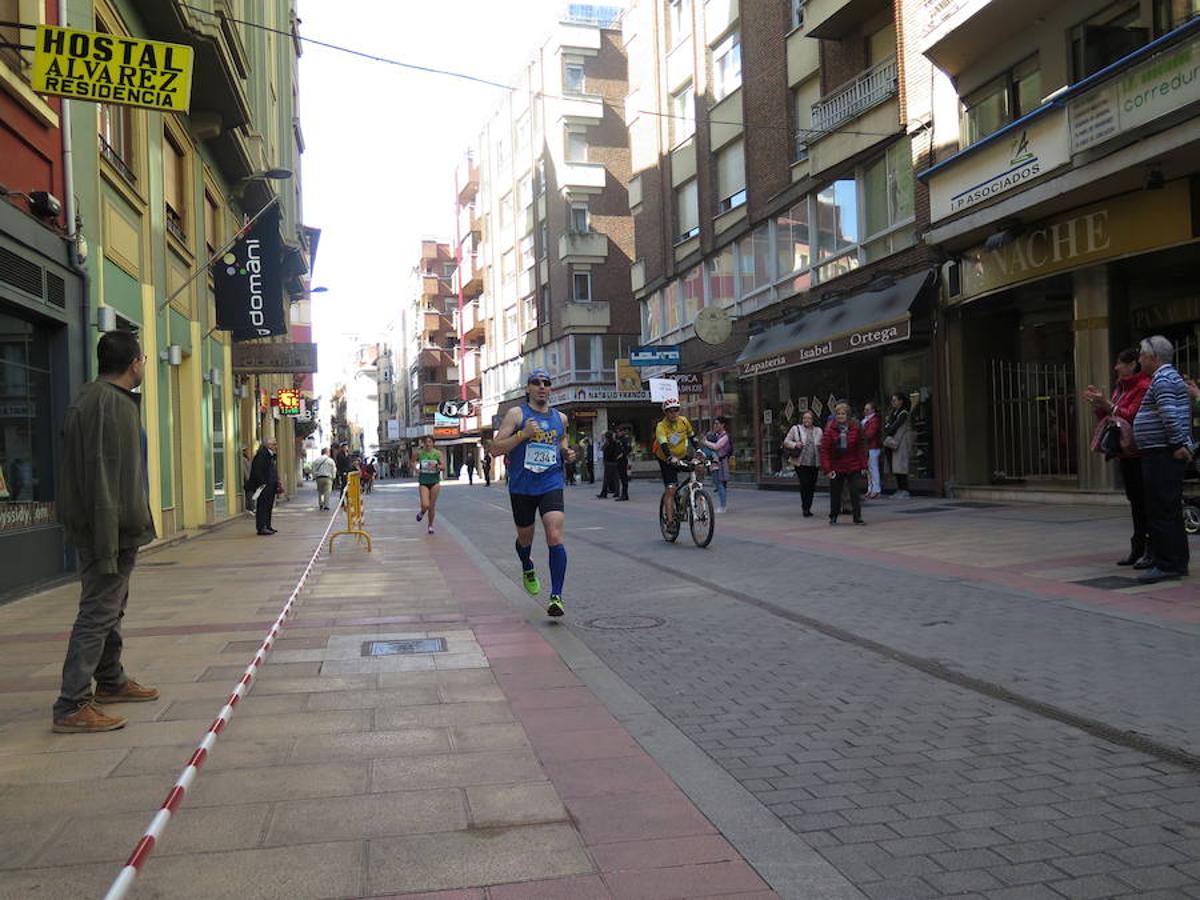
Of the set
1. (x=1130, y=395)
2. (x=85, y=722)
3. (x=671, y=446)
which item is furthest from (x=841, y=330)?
(x=85, y=722)

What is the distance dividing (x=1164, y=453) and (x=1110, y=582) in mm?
1090

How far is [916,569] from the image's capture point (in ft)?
29.1

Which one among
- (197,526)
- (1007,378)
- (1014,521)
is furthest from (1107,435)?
(197,526)

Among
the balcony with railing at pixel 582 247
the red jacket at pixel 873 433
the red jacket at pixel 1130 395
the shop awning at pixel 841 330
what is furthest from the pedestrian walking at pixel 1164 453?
the balcony with railing at pixel 582 247

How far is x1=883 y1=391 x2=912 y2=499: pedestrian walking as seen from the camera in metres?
17.6

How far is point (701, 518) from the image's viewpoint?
447 inches

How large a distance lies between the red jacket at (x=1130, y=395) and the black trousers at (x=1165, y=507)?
427 mm

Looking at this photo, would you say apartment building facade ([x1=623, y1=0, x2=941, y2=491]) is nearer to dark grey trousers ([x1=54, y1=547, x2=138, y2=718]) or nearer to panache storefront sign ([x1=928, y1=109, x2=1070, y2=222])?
panache storefront sign ([x1=928, y1=109, x2=1070, y2=222])

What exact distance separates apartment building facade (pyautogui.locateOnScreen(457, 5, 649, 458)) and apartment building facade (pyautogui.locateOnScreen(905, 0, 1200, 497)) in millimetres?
25998

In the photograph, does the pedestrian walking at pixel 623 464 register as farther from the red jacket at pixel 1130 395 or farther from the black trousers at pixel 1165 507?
the black trousers at pixel 1165 507

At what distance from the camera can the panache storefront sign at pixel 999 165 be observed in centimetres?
1364

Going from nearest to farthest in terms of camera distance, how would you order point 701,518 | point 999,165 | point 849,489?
point 701,518, point 849,489, point 999,165

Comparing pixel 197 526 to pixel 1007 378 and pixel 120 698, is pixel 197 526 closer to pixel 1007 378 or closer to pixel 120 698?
pixel 120 698

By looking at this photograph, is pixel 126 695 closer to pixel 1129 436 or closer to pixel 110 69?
pixel 110 69
